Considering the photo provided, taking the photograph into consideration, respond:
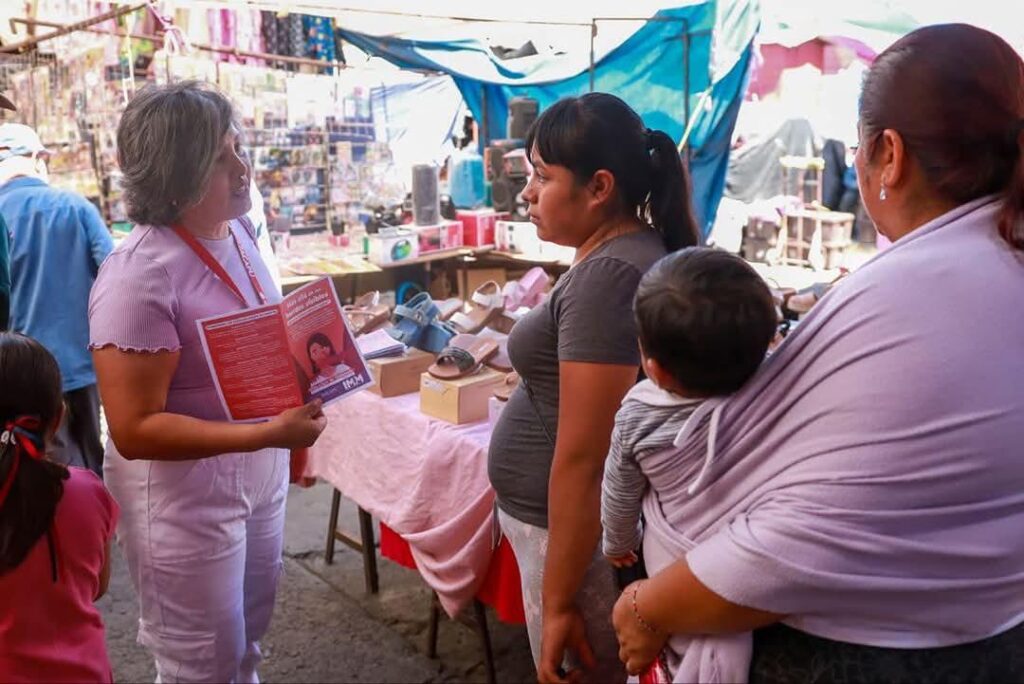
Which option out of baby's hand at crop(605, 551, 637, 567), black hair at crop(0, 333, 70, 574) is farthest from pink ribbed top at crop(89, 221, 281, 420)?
baby's hand at crop(605, 551, 637, 567)

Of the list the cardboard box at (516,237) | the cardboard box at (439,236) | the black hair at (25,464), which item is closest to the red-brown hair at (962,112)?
the black hair at (25,464)

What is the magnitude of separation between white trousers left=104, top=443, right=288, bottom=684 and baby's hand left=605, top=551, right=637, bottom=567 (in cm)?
93

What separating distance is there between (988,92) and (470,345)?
76.6 inches

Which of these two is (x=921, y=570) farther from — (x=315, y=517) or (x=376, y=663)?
(x=315, y=517)

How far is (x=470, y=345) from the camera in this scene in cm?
281

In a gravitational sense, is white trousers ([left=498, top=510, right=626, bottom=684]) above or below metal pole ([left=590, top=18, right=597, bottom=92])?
below

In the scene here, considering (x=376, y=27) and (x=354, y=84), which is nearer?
(x=354, y=84)

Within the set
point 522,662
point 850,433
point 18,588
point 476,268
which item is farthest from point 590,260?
point 476,268

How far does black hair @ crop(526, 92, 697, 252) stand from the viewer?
1576 millimetres

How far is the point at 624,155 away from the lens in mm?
1592

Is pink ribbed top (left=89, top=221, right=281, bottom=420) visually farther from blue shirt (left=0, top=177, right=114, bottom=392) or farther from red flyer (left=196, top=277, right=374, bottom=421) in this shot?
blue shirt (left=0, top=177, right=114, bottom=392)

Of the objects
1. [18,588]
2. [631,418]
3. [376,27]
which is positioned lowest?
[18,588]

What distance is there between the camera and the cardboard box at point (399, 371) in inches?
114

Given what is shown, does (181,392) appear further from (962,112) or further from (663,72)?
(663,72)
